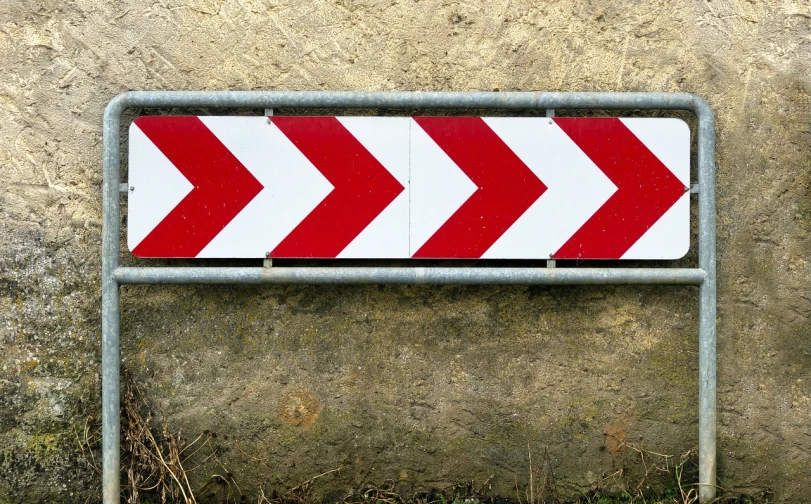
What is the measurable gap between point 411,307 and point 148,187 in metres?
1.02

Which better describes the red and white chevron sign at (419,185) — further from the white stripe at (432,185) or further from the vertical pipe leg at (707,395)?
the vertical pipe leg at (707,395)

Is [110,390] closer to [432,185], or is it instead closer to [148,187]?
[148,187]

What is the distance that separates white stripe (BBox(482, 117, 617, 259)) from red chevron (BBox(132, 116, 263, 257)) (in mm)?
921

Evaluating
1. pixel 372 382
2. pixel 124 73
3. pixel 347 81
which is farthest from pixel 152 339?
pixel 347 81

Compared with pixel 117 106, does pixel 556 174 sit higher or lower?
lower

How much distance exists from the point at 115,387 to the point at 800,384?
Result: 2472mm

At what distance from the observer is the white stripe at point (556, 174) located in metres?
2.20

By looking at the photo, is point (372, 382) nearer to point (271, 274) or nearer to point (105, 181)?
point (271, 274)

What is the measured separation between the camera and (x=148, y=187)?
7.09ft

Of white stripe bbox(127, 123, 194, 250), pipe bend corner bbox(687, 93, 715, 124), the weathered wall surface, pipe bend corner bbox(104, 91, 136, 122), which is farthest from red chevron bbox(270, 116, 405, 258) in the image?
pipe bend corner bbox(687, 93, 715, 124)

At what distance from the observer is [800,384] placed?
7.54ft

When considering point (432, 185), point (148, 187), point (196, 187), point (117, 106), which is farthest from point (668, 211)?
point (117, 106)

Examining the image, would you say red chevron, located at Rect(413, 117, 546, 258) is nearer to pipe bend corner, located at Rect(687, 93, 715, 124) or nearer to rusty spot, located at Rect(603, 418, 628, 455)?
pipe bend corner, located at Rect(687, 93, 715, 124)

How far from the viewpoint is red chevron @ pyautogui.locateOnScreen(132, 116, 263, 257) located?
2.16 m
